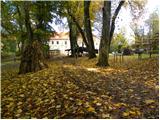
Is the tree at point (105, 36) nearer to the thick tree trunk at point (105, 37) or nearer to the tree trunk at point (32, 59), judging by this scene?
the thick tree trunk at point (105, 37)

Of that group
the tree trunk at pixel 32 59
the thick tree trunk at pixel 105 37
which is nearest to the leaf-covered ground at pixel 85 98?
the tree trunk at pixel 32 59

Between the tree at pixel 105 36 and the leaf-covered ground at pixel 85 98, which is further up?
the tree at pixel 105 36

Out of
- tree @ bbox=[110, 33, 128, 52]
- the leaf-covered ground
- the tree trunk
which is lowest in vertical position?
the leaf-covered ground

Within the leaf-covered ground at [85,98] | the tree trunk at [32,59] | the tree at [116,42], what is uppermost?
the tree at [116,42]

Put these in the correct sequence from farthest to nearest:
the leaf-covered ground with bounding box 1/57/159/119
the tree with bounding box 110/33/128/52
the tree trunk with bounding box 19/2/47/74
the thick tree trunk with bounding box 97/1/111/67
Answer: the tree with bounding box 110/33/128/52 → the thick tree trunk with bounding box 97/1/111/67 → the tree trunk with bounding box 19/2/47/74 → the leaf-covered ground with bounding box 1/57/159/119

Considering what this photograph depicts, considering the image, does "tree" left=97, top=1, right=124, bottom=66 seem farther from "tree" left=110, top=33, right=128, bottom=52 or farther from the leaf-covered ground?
the leaf-covered ground

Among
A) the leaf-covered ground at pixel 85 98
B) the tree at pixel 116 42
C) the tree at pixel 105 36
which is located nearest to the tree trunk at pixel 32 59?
the leaf-covered ground at pixel 85 98

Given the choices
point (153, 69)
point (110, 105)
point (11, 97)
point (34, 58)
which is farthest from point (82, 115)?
point (34, 58)

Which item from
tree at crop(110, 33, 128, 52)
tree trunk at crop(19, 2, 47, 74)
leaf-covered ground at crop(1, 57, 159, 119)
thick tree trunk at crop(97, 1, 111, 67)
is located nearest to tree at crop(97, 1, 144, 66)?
thick tree trunk at crop(97, 1, 111, 67)

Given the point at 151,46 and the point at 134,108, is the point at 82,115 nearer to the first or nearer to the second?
the point at 134,108

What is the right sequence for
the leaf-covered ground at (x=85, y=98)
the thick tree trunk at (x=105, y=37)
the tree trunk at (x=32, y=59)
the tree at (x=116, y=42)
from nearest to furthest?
the leaf-covered ground at (x=85, y=98) → the tree trunk at (x=32, y=59) → the thick tree trunk at (x=105, y=37) → the tree at (x=116, y=42)

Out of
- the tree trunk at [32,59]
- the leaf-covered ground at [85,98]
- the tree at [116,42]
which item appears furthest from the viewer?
the tree at [116,42]

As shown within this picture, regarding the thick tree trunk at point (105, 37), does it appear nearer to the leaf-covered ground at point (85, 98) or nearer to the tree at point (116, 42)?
the tree at point (116, 42)

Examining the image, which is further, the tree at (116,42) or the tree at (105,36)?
the tree at (116,42)
